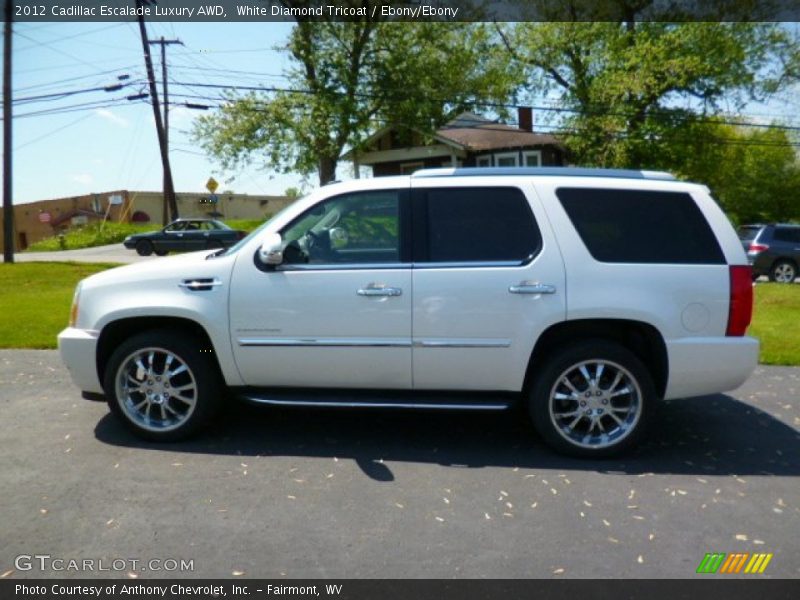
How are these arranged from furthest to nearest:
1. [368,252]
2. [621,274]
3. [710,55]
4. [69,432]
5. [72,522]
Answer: [710,55] → [69,432] → [368,252] → [621,274] → [72,522]

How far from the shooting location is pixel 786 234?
712 inches

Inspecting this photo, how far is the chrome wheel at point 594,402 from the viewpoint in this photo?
15.1 feet

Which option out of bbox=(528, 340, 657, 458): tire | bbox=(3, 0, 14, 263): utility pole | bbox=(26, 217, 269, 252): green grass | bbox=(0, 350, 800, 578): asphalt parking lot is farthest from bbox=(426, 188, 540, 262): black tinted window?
bbox=(26, 217, 269, 252): green grass

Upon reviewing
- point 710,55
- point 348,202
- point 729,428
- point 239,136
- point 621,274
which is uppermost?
point 710,55

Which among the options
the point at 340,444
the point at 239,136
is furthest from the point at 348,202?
the point at 239,136

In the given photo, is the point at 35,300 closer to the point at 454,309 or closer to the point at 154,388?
the point at 154,388

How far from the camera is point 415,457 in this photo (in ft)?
15.5

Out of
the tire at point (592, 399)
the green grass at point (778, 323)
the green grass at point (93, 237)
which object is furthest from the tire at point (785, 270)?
the green grass at point (93, 237)

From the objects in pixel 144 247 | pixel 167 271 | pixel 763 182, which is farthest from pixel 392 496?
pixel 763 182

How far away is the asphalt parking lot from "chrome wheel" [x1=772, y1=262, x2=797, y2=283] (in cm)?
1400

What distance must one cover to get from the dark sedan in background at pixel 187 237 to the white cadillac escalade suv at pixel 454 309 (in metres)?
24.6

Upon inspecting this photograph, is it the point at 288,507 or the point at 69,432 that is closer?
the point at 288,507

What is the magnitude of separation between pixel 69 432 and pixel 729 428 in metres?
5.17

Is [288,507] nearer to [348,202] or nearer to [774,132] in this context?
[348,202]
